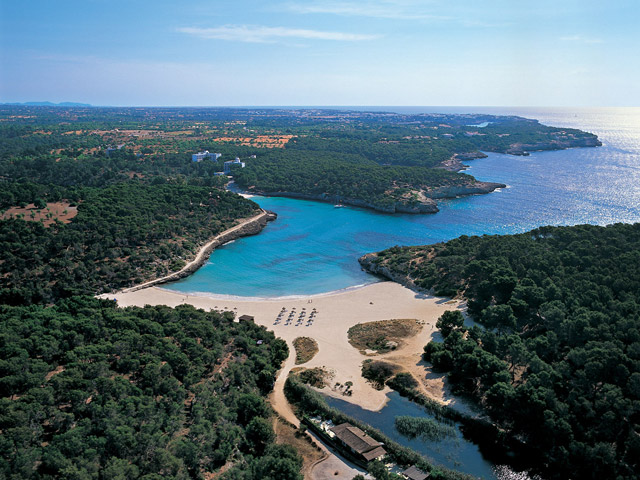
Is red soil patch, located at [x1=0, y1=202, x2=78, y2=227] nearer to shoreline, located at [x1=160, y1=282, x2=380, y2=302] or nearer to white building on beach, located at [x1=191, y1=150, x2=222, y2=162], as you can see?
shoreline, located at [x1=160, y1=282, x2=380, y2=302]

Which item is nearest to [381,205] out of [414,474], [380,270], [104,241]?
[380,270]

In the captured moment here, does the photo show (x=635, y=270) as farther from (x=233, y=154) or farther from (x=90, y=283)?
(x=233, y=154)

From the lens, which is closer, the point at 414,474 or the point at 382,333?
the point at 414,474

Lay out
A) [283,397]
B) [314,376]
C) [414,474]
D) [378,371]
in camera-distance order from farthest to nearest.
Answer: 1. [378,371]
2. [314,376]
3. [283,397]
4. [414,474]

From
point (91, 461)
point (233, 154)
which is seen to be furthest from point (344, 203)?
point (91, 461)

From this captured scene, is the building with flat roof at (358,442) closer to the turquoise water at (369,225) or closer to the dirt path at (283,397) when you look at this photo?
the dirt path at (283,397)

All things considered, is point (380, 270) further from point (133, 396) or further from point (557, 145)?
point (557, 145)

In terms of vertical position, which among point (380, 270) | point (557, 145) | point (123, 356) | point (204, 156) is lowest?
point (380, 270)
